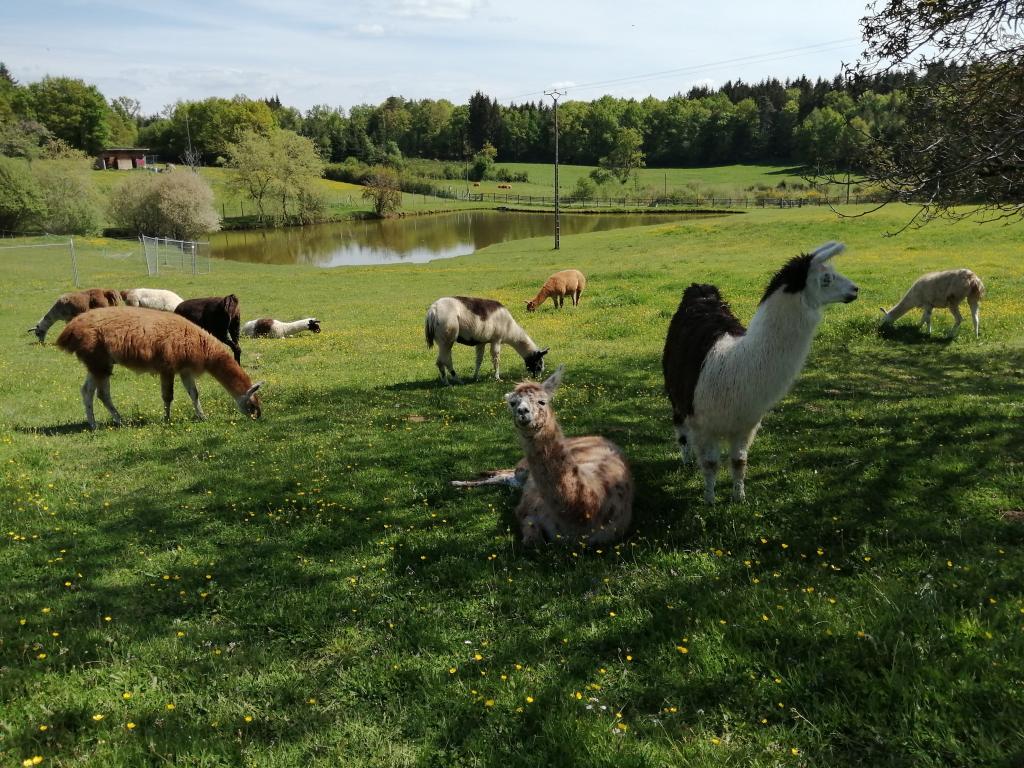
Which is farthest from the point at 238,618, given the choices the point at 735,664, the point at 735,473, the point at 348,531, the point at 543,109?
the point at 543,109

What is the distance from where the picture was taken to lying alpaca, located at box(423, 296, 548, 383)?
40.8 feet

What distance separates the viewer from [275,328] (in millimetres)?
20875

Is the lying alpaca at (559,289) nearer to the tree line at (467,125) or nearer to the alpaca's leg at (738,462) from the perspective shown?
the alpaca's leg at (738,462)

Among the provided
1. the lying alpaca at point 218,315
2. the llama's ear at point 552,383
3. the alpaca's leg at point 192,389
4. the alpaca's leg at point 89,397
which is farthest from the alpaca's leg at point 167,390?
the llama's ear at point 552,383

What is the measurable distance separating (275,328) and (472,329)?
11.0 metres

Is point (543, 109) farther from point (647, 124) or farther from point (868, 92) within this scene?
point (868, 92)

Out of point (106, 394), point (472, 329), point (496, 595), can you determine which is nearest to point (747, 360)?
point (496, 595)

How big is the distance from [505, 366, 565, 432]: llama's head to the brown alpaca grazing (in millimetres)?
6679

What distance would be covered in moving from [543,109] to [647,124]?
36.3 metres

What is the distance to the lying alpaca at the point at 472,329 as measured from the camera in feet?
40.8

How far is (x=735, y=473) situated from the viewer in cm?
644

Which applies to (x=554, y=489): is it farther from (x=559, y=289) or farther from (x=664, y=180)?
(x=664, y=180)

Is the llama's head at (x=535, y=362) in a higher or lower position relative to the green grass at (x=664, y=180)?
lower

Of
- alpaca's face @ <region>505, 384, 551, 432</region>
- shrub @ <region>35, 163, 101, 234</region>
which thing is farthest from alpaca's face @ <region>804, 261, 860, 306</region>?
shrub @ <region>35, 163, 101, 234</region>
